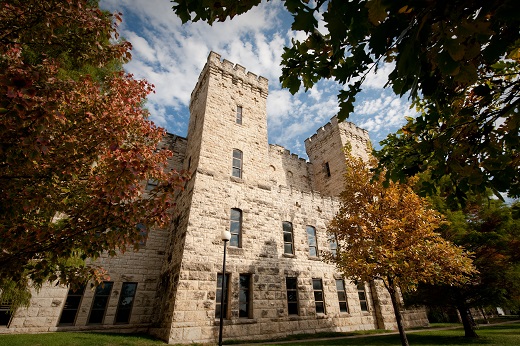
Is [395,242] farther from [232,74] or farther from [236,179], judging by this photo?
[232,74]

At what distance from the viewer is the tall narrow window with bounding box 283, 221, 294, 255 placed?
14.6m

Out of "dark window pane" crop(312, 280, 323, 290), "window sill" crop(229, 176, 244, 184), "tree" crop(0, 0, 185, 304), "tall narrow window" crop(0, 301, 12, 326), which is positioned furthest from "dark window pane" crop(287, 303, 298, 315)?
"tall narrow window" crop(0, 301, 12, 326)

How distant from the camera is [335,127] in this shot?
23.2 m

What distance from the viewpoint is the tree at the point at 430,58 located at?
5.03 feet

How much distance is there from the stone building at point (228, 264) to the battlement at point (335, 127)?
8346mm

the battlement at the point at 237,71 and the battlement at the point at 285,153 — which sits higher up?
the battlement at the point at 237,71

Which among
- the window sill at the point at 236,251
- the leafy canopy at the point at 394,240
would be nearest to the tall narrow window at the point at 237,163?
the window sill at the point at 236,251

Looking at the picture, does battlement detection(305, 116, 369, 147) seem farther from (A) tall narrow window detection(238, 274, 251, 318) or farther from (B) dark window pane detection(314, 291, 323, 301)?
(A) tall narrow window detection(238, 274, 251, 318)

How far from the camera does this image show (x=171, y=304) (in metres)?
10.2

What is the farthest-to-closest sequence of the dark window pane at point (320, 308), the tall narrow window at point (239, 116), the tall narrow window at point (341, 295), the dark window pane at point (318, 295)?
the tall narrow window at point (239, 116) → the tall narrow window at point (341, 295) → the dark window pane at point (318, 295) → the dark window pane at point (320, 308)

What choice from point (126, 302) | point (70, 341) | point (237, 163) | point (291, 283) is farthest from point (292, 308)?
point (70, 341)

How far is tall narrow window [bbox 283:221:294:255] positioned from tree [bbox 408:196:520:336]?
733 centimetres

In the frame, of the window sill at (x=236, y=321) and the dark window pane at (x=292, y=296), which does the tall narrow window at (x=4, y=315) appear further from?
the dark window pane at (x=292, y=296)

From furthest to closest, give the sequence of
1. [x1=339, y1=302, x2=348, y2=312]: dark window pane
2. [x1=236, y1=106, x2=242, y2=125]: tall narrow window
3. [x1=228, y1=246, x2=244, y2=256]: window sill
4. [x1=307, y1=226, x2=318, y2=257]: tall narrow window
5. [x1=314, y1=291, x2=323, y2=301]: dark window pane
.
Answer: [x1=236, y1=106, x2=242, y2=125]: tall narrow window → [x1=307, y1=226, x2=318, y2=257]: tall narrow window → [x1=339, y1=302, x2=348, y2=312]: dark window pane → [x1=314, y1=291, x2=323, y2=301]: dark window pane → [x1=228, y1=246, x2=244, y2=256]: window sill
